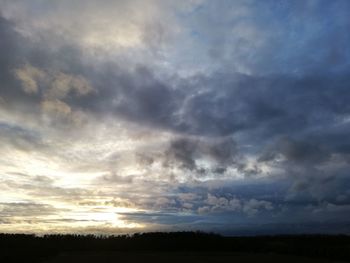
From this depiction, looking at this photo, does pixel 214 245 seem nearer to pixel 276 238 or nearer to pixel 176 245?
pixel 176 245

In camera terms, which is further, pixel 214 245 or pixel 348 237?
pixel 348 237

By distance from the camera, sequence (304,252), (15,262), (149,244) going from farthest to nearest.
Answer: (149,244), (304,252), (15,262)

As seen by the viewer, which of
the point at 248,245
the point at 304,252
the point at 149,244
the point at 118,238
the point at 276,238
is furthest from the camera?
the point at 276,238

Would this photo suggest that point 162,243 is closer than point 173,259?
No

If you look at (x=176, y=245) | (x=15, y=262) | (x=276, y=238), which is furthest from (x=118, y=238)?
(x=15, y=262)

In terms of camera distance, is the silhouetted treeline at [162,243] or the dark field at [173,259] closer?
the dark field at [173,259]

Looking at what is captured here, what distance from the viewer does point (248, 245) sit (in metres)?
103

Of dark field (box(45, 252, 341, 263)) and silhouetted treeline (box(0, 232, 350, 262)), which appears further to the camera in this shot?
silhouetted treeline (box(0, 232, 350, 262))

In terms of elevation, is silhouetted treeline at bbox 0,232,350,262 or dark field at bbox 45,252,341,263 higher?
silhouetted treeline at bbox 0,232,350,262

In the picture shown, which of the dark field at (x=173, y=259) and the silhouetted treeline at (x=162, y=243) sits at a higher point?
the silhouetted treeline at (x=162, y=243)

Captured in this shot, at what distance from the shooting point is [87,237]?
400 feet

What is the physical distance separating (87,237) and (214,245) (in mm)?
35615

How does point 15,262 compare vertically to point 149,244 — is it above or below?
below

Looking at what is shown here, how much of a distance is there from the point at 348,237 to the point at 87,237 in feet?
231
